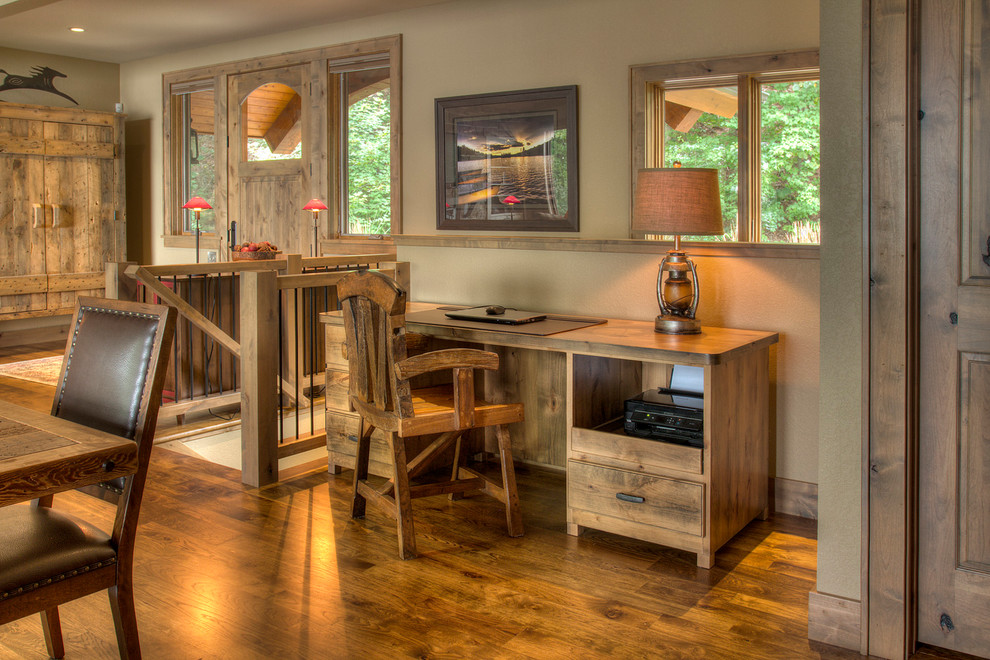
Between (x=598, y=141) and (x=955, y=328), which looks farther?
(x=598, y=141)

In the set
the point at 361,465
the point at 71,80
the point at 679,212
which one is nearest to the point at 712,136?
the point at 679,212

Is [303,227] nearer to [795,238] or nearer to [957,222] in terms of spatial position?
[795,238]

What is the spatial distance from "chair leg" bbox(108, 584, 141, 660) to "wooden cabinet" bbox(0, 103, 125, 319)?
590cm

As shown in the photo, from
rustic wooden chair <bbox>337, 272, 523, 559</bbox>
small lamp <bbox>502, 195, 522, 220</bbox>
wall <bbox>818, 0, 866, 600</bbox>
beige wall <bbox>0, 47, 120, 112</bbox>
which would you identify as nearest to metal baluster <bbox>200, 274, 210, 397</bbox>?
small lamp <bbox>502, 195, 522, 220</bbox>

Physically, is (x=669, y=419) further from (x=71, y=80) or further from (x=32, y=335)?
(x=71, y=80)

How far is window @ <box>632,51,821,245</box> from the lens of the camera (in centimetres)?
346

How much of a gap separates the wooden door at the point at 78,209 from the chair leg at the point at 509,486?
17.2 feet

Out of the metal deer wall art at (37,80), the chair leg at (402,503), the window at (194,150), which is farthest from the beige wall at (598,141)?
the metal deer wall art at (37,80)

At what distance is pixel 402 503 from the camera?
2.92m

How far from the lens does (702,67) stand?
366cm

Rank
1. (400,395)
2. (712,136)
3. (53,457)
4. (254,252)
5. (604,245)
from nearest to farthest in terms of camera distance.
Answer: (53,457), (400,395), (712,136), (604,245), (254,252)

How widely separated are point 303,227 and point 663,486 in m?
3.88

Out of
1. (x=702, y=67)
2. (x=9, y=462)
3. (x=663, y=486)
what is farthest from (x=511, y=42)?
(x=9, y=462)

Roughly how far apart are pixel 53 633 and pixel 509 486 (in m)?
1.52
